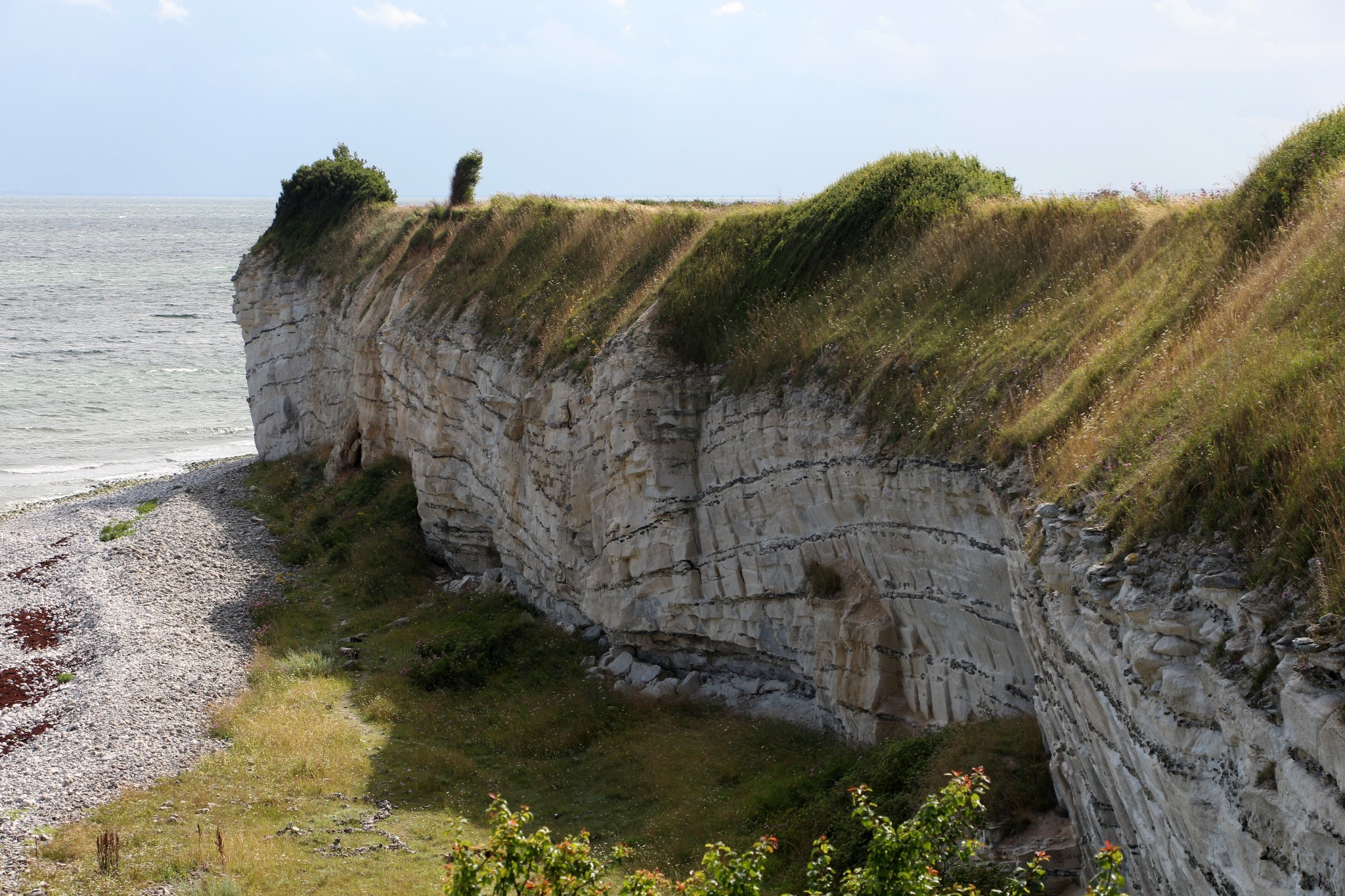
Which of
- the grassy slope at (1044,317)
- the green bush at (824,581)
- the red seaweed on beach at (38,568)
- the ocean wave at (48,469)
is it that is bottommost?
the ocean wave at (48,469)

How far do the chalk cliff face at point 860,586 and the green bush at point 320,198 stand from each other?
1075 cm

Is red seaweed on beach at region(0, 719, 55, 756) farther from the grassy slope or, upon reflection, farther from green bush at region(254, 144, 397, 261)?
green bush at region(254, 144, 397, 261)

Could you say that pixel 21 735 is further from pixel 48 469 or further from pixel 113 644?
pixel 48 469

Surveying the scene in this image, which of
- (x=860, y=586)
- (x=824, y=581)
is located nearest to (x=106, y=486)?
(x=824, y=581)

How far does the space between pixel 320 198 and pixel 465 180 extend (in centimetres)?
1156

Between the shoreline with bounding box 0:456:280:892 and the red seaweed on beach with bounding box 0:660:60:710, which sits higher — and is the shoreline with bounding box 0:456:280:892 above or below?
above

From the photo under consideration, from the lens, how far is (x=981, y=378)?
597 inches

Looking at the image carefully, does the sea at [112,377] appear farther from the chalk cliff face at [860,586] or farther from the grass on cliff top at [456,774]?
the grass on cliff top at [456,774]

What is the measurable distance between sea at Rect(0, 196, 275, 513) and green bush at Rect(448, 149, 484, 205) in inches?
916

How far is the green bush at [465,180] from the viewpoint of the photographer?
39.6 meters

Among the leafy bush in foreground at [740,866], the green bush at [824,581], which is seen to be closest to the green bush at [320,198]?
the green bush at [824,581]

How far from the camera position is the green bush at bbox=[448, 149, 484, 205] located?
39594 millimetres

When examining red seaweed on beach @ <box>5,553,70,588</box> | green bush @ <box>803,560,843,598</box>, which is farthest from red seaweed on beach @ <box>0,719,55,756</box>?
green bush @ <box>803,560,843,598</box>

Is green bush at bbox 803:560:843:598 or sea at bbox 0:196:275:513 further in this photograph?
sea at bbox 0:196:275:513
